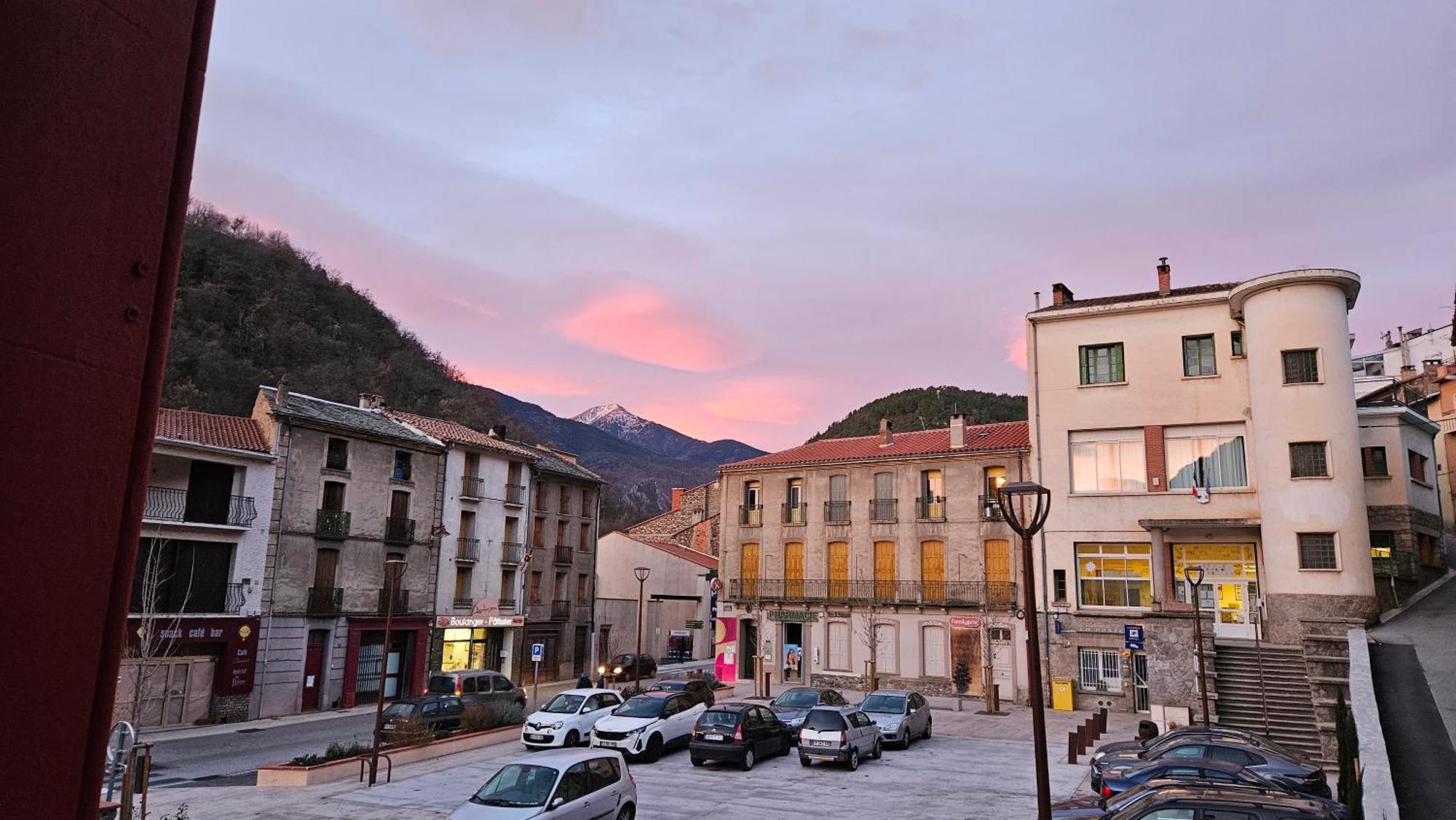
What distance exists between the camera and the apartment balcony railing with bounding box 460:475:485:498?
41.8 metres

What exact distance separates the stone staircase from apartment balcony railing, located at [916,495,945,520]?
1237cm

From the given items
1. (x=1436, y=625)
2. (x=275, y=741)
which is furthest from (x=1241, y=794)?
(x=275, y=741)

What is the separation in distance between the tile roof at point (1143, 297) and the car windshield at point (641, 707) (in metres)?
22.7

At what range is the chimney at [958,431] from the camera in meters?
39.5

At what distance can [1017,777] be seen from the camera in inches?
827

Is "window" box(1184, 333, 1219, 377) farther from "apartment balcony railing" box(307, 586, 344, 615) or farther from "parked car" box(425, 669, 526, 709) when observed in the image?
"apartment balcony railing" box(307, 586, 344, 615)

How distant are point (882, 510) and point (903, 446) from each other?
11.3 ft

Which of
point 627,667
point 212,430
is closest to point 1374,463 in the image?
point 627,667

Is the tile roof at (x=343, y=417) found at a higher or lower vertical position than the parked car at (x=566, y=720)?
higher

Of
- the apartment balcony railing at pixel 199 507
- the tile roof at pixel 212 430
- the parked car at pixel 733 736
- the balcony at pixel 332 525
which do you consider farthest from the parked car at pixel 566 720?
the tile roof at pixel 212 430

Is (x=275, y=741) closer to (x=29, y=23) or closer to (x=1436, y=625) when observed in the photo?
(x=29, y=23)

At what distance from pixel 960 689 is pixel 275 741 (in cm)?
2567

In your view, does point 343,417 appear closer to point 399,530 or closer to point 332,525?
point 332,525

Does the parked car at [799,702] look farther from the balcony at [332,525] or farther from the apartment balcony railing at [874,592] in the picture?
the balcony at [332,525]
